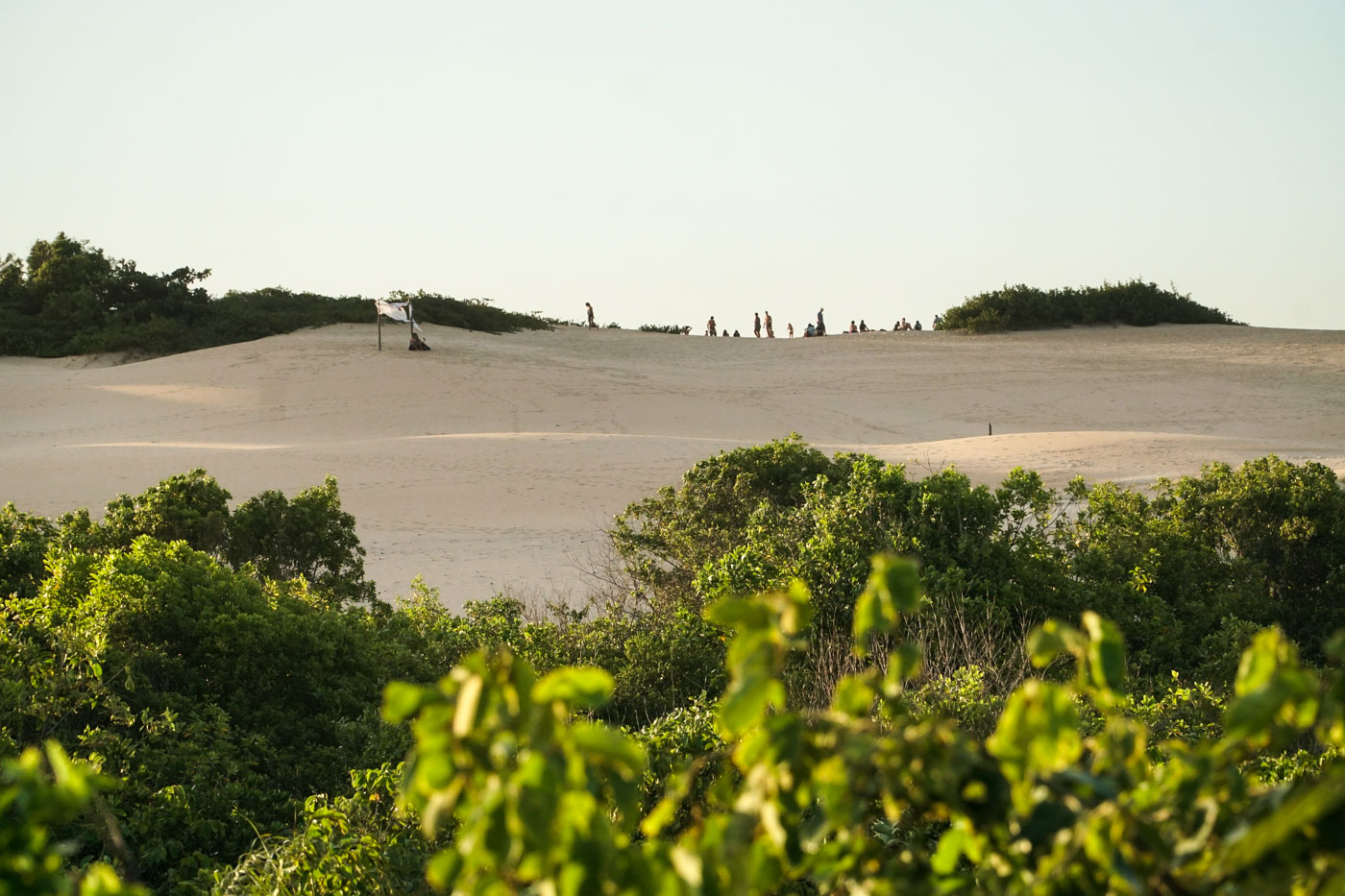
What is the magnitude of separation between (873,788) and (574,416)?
92.9ft

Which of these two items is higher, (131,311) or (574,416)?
(131,311)

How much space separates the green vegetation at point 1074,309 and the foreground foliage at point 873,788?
46.1 metres

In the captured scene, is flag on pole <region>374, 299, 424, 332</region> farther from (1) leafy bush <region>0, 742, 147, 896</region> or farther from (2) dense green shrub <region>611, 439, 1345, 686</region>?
(1) leafy bush <region>0, 742, 147, 896</region>

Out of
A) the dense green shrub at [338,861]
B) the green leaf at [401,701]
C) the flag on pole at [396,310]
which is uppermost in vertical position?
the flag on pole at [396,310]

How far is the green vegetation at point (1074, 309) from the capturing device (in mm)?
47156

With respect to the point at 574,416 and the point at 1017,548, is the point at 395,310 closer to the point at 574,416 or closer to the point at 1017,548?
the point at 574,416

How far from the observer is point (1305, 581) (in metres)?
11.5

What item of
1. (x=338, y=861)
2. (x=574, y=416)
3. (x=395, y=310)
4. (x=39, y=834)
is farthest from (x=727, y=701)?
(x=395, y=310)

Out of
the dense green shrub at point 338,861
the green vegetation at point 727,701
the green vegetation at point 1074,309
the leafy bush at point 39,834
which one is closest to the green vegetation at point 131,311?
the green vegetation at point 1074,309

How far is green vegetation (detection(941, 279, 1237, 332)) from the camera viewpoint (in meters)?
47.2

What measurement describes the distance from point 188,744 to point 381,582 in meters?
8.53

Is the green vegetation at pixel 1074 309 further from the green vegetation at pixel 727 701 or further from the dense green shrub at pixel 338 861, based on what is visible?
the dense green shrub at pixel 338 861

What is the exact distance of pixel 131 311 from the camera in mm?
43094

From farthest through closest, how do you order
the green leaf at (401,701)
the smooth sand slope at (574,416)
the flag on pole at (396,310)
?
the flag on pole at (396,310) < the smooth sand slope at (574,416) < the green leaf at (401,701)
